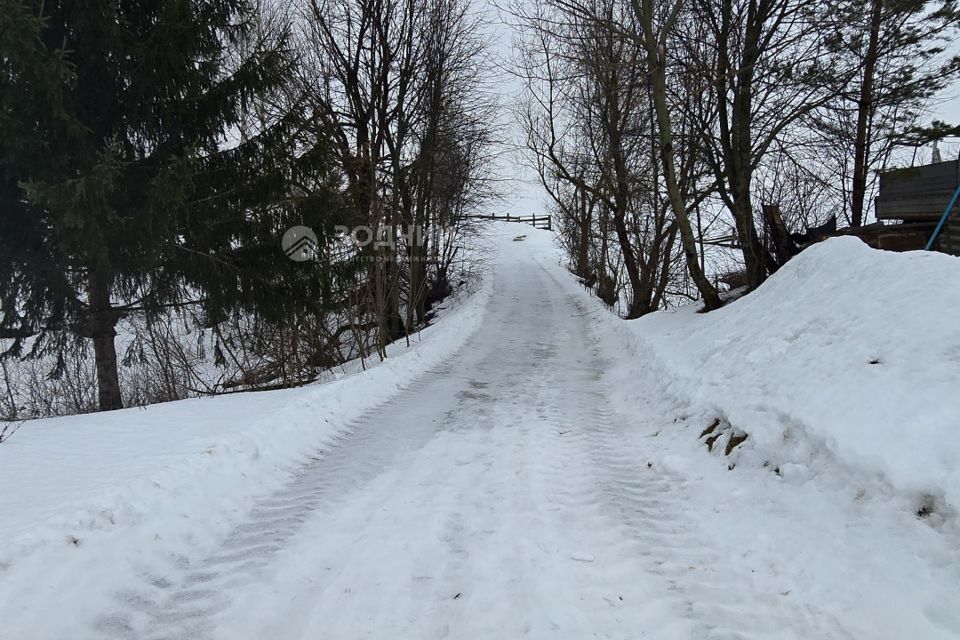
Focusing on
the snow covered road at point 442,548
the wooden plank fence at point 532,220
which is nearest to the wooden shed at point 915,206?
the snow covered road at point 442,548

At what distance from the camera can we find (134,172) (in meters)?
7.41

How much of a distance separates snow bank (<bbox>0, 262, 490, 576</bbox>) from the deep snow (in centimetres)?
2

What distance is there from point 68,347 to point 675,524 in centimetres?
959

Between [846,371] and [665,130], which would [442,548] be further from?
[665,130]

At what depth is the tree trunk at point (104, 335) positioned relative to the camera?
799cm

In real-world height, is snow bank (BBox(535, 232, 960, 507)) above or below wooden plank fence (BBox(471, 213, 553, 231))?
below

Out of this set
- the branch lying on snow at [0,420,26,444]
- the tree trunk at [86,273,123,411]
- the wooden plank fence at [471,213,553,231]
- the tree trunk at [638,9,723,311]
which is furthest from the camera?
the wooden plank fence at [471,213,553,231]

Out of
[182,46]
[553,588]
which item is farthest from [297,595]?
[182,46]

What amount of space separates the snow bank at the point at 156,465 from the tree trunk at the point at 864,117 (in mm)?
11035

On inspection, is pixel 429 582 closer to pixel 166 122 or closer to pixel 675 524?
pixel 675 524

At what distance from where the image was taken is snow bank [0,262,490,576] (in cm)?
304

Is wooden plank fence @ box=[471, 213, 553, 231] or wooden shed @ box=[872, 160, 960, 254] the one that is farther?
wooden plank fence @ box=[471, 213, 553, 231]

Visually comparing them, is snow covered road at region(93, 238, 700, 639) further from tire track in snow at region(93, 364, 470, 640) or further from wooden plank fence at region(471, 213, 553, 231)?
wooden plank fence at region(471, 213, 553, 231)

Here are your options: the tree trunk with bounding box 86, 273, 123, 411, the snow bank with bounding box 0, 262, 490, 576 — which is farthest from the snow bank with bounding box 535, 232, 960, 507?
the tree trunk with bounding box 86, 273, 123, 411
